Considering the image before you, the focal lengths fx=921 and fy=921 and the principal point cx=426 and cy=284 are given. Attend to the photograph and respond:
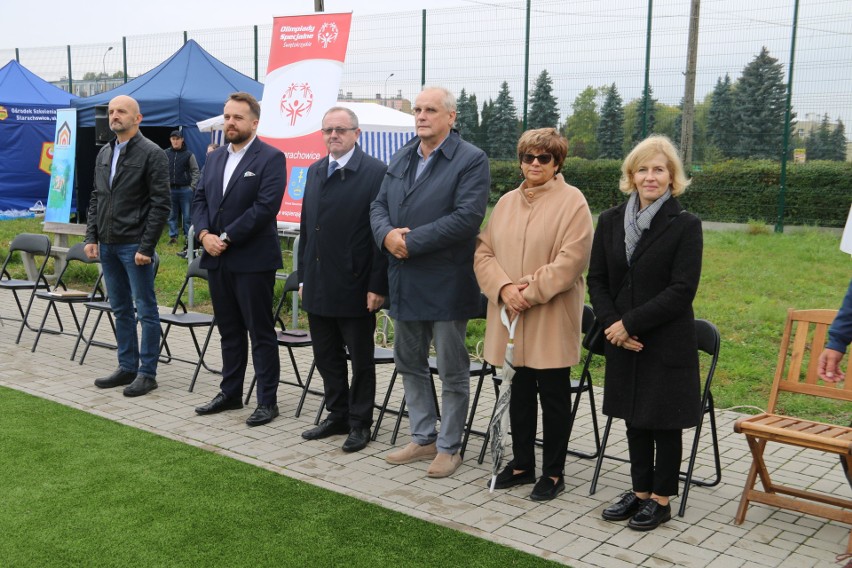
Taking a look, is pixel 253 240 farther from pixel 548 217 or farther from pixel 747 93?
pixel 747 93

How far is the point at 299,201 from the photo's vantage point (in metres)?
8.73

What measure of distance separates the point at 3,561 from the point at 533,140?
120 inches

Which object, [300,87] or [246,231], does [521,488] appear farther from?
[300,87]

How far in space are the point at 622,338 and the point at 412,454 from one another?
5.20 feet

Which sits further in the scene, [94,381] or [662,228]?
[94,381]

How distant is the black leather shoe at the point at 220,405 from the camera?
6.21 metres

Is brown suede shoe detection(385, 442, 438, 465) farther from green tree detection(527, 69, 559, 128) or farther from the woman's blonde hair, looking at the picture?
green tree detection(527, 69, 559, 128)

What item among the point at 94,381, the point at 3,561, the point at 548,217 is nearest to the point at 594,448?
the point at 548,217

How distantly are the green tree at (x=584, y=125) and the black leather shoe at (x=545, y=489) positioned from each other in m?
9.92

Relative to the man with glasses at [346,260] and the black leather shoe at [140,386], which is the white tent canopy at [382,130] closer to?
the black leather shoe at [140,386]

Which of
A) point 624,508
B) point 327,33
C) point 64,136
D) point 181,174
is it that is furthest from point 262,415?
point 181,174

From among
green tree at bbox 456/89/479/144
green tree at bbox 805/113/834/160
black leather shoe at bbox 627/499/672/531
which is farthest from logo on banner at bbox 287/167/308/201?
green tree at bbox 805/113/834/160

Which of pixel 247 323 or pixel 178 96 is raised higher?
pixel 178 96

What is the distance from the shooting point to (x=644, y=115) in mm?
14031
